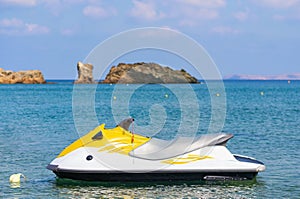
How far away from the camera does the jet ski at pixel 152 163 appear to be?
13.5 metres

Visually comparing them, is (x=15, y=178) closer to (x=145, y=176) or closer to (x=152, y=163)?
(x=145, y=176)

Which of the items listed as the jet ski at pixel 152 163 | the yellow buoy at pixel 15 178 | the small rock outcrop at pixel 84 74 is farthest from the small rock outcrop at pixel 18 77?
the jet ski at pixel 152 163

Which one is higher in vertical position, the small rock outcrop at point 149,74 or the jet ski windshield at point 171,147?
the small rock outcrop at point 149,74

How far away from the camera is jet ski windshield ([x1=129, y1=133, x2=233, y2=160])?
44.9ft

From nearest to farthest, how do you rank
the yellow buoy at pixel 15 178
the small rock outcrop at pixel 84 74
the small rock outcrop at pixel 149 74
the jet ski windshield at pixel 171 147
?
the jet ski windshield at pixel 171 147 < the yellow buoy at pixel 15 178 < the small rock outcrop at pixel 149 74 < the small rock outcrop at pixel 84 74

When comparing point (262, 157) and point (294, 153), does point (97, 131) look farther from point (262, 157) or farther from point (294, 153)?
point (294, 153)

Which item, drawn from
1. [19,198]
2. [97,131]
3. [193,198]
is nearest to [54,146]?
[97,131]

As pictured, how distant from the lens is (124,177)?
1359 cm

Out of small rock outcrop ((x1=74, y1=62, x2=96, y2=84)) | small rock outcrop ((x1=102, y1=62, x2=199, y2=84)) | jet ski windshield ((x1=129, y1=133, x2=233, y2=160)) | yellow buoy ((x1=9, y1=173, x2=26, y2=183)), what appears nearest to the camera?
jet ski windshield ((x1=129, y1=133, x2=233, y2=160))

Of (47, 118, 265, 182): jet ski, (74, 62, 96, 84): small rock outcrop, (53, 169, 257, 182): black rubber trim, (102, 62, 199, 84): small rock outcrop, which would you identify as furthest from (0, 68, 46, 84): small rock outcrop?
(53, 169, 257, 182): black rubber trim

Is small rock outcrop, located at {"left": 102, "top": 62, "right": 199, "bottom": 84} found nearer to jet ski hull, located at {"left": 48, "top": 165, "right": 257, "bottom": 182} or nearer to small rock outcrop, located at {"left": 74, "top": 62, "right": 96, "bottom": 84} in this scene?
jet ski hull, located at {"left": 48, "top": 165, "right": 257, "bottom": 182}

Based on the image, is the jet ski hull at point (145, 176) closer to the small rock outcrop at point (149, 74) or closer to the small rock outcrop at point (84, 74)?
the small rock outcrop at point (149, 74)

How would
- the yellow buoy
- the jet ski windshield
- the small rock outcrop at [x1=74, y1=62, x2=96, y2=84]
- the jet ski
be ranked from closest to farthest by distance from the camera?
the jet ski < the jet ski windshield < the yellow buoy < the small rock outcrop at [x1=74, y1=62, x2=96, y2=84]

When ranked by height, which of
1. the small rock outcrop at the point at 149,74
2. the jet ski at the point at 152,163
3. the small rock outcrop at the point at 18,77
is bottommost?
the jet ski at the point at 152,163
